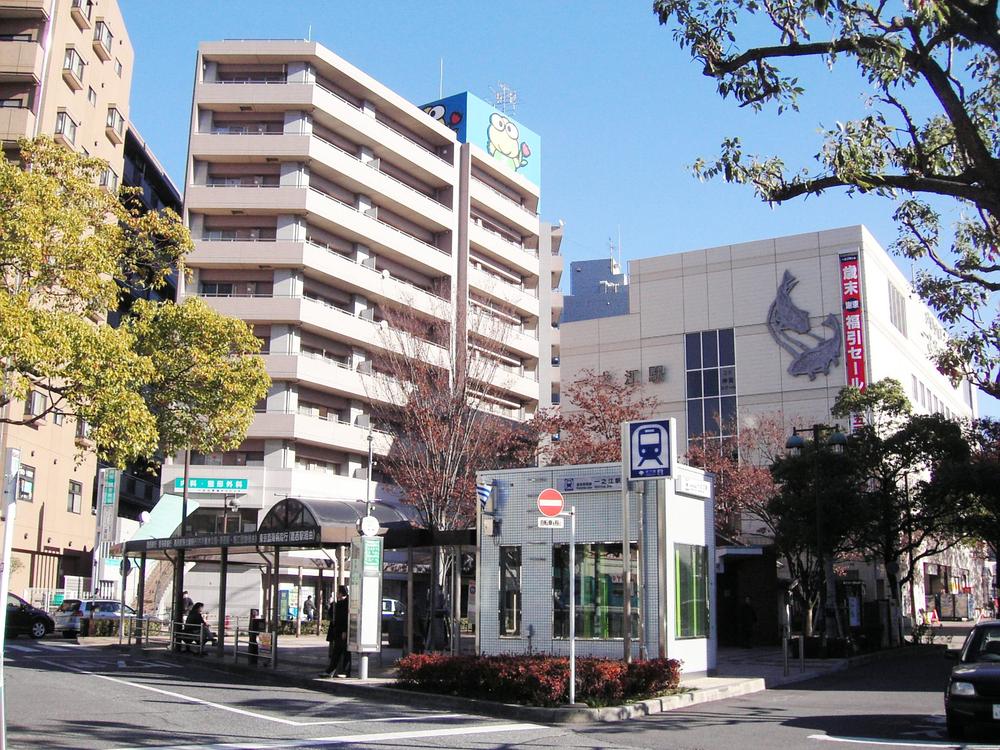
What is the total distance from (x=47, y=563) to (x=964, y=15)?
43.0 m

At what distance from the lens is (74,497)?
151 feet

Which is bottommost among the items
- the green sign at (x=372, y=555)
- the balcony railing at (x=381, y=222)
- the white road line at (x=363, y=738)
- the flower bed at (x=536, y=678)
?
the white road line at (x=363, y=738)

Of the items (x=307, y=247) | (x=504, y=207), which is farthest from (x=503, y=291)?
(x=307, y=247)

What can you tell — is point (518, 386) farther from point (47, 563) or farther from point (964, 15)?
point (964, 15)

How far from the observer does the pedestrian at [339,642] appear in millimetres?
19391

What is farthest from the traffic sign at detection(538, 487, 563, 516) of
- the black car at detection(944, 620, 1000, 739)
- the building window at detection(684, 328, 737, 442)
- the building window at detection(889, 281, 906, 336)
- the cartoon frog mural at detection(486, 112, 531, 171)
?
the cartoon frog mural at detection(486, 112, 531, 171)

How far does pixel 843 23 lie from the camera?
10672 millimetres

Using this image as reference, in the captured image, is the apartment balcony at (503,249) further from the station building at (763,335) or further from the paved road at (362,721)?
the paved road at (362,721)

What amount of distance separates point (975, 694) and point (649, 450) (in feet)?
24.6

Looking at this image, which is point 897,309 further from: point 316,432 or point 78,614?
point 78,614

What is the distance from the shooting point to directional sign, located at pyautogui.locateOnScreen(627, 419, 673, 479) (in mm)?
17812

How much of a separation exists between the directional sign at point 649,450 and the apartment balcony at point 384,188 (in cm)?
3339

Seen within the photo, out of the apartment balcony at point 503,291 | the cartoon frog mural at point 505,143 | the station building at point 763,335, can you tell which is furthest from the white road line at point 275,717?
the cartoon frog mural at point 505,143

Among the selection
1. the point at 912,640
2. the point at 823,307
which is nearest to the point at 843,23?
the point at 912,640
